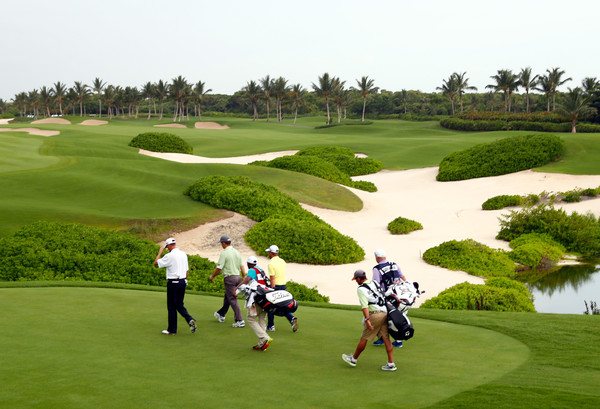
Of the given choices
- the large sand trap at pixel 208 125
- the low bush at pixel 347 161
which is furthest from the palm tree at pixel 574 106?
the large sand trap at pixel 208 125

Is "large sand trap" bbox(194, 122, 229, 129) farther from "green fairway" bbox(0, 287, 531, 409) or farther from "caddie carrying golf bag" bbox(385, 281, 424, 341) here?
"caddie carrying golf bag" bbox(385, 281, 424, 341)

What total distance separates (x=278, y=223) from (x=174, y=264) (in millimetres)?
16533

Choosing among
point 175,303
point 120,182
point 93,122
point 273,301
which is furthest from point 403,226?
point 93,122

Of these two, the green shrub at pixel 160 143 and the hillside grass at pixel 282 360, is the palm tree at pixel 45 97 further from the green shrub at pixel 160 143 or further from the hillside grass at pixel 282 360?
the hillside grass at pixel 282 360

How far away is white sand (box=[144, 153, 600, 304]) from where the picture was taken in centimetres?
2500

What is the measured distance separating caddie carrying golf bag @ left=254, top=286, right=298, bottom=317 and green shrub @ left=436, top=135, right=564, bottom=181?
40593 millimetres

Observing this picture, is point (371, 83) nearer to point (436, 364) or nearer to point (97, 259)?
point (97, 259)

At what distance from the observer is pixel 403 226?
3362cm

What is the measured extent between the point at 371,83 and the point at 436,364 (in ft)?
367

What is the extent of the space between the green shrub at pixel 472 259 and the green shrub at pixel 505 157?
2135 cm

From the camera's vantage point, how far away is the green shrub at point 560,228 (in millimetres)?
30875

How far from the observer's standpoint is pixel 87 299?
14.8 meters

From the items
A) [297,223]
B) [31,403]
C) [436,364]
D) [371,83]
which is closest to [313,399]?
[436,364]

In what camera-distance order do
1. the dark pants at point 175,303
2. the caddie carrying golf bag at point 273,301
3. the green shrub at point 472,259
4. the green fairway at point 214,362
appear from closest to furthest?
the green fairway at point 214,362 < the caddie carrying golf bag at point 273,301 < the dark pants at point 175,303 < the green shrub at point 472,259
